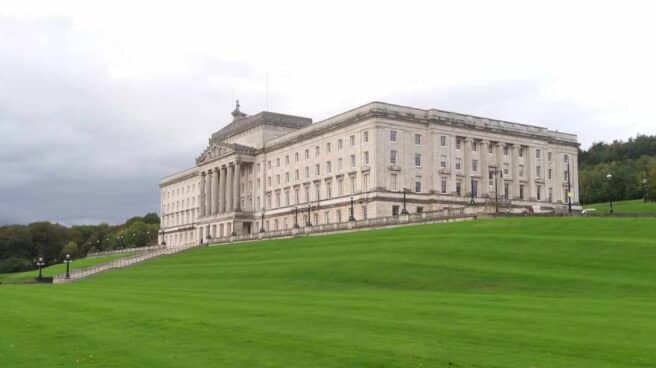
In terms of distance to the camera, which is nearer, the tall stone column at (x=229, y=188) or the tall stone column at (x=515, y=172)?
the tall stone column at (x=515, y=172)

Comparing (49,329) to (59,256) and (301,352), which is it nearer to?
(301,352)

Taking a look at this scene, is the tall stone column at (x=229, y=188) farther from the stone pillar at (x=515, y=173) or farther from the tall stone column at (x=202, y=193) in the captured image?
the stone pillar at (x=515, y=173)

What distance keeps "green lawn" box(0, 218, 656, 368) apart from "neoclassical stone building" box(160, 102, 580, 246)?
146 ft

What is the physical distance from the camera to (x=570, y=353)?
18312 millimetres

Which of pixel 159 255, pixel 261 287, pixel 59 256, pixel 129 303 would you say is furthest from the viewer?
pixel 59 256

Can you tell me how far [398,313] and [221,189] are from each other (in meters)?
121

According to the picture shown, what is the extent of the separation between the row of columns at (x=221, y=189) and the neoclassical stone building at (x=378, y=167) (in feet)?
0.75

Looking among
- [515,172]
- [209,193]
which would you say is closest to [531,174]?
[515,172]

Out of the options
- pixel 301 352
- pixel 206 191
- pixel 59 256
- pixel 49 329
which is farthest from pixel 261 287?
pixel 59 256

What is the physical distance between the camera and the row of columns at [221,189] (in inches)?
5507

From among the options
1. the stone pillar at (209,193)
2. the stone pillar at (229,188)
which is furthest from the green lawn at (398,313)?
the stone pillar at (209,193)

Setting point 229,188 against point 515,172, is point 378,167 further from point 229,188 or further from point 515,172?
point 229,188

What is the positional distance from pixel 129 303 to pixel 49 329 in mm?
10156

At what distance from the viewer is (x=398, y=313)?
27312 mm
